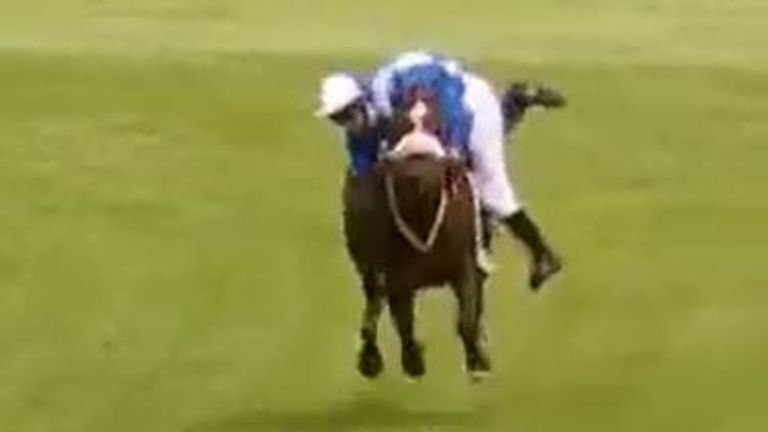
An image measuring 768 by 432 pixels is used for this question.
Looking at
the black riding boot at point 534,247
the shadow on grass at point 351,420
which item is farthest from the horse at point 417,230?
the black riding boot at point 534,247

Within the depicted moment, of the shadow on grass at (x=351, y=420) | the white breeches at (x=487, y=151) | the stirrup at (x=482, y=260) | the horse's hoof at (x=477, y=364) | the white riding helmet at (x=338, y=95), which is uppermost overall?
the white riding helmet at (x=338, y=95)

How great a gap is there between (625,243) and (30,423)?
329cm

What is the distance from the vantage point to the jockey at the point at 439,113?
7750 mm

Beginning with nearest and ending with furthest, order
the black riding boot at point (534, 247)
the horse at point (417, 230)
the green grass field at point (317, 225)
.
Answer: the horse at point (417, 230)
the black riding boot at point (534, 247)
the green grass field at point (317, 225)

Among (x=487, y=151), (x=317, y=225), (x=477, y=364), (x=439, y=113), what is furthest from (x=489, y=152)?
(x=317, y=225)

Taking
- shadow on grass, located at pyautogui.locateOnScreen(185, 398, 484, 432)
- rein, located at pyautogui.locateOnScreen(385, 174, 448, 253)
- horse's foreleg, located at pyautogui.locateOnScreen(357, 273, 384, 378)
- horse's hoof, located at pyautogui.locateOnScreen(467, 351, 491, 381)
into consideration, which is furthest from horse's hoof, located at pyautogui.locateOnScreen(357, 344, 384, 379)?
rein, located at pyautogui.locateOnScreen(385, 174, 448, 253)

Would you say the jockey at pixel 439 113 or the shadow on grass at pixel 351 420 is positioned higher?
the jockey at pixel 439 113

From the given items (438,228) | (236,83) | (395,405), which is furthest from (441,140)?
(236,83)

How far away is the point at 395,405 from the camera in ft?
27.2

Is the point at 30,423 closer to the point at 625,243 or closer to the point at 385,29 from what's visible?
the point at 625,243

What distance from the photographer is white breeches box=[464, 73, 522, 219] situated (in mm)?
7918

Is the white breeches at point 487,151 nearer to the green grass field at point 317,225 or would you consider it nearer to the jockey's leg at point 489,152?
the jockey's leg at point 489,152

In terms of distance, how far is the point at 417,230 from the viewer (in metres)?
7.60

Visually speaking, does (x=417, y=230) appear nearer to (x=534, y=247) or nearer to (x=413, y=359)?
(x=413, y=359)
